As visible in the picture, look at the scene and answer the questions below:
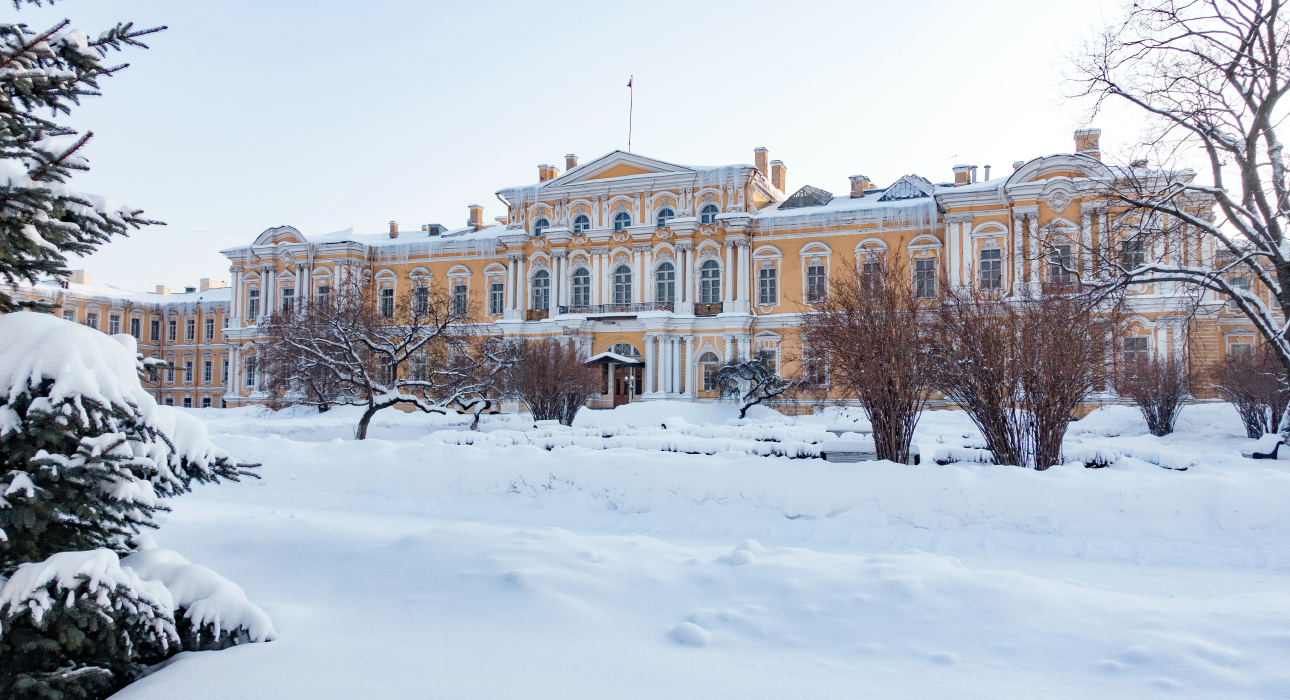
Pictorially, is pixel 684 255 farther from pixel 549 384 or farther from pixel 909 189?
pixel 549 384

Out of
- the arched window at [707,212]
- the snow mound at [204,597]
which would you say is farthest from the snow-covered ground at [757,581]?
the arched window at [707,212]

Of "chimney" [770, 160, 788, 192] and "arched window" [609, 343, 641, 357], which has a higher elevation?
"chimney" [770, 160, 788, 192]

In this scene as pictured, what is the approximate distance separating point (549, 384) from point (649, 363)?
10802 millimetres

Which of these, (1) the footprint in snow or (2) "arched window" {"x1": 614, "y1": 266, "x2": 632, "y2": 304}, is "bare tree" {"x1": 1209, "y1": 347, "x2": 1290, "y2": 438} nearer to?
(1) the footprint in snow

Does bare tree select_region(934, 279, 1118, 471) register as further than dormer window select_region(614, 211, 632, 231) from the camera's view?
No

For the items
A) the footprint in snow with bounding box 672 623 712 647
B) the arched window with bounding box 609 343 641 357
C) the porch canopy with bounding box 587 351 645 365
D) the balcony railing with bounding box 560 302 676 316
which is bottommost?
the footprint in snow with bounding box 672 623 712 647

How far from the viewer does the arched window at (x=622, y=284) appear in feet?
109

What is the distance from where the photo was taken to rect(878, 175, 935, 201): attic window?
31328 mm

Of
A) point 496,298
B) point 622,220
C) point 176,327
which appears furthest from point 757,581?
point 176,327

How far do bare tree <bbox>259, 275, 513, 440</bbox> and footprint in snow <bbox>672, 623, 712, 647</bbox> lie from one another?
13091 millimetres

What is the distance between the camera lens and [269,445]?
473 inches

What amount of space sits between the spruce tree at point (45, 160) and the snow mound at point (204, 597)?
4.77 feet

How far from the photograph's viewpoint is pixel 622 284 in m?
33.4

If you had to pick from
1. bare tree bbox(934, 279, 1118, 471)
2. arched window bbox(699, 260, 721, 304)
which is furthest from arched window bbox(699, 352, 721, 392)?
bare tree bbox(934, 279, 1118, 471)
